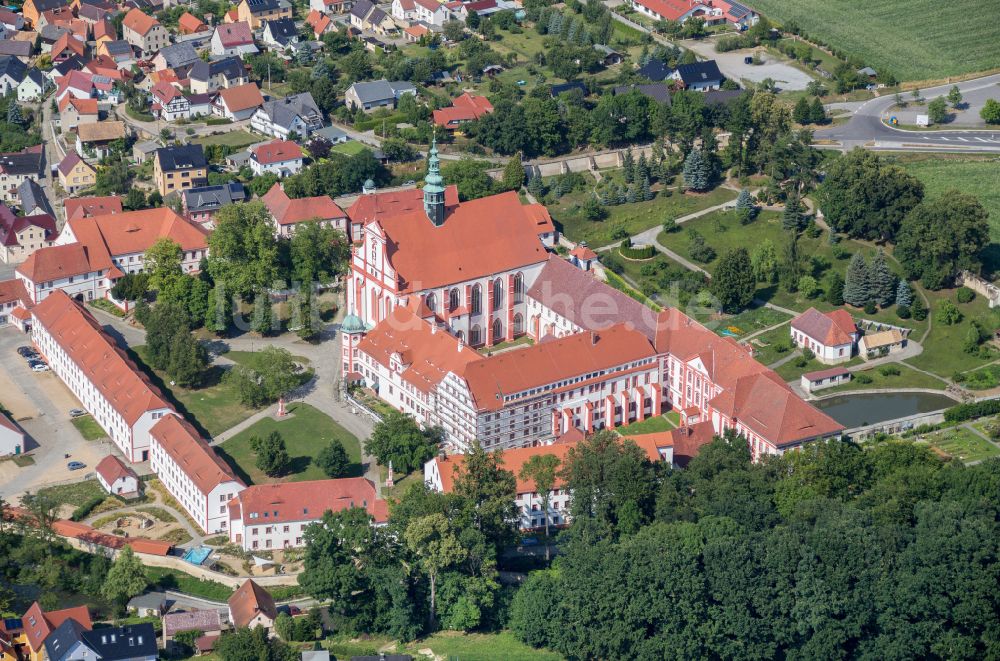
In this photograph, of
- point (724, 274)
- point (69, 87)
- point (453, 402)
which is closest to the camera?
point (453, 402)

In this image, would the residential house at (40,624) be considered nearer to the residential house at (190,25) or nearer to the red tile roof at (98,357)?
the red tile roof at (98,357)

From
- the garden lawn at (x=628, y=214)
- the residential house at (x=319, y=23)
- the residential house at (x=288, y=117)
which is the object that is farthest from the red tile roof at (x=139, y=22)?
the garden lawn at (x=628, y=214)

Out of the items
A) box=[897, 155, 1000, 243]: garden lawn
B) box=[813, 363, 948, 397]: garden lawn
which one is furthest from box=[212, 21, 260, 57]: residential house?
box=[813, 363, 948, 397]: garden lawn

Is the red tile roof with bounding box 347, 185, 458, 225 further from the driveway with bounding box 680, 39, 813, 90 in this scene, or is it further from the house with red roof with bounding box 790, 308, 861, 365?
the driveway with bounding box 680, 39, 813, 90

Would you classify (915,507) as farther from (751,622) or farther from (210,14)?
(210,14)

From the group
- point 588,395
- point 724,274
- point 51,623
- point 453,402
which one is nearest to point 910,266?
point 724,274
